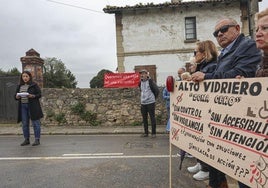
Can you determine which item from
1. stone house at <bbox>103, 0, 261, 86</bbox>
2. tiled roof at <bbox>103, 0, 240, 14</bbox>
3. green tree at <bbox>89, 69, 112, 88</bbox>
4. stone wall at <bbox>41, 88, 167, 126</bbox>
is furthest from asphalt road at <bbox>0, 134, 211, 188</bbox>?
tiled roof at <bbox>103, 0, 240, 14</bbox>

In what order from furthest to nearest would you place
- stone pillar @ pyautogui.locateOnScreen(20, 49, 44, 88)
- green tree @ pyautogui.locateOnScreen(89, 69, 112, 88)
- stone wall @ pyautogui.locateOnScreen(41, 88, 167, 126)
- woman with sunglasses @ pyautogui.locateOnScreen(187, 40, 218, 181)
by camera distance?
green tree @ pyautogui.locateOnScreen(89, 69, 112, 88) < stone pillar @ pyautogui.locateOnScreen(20, 49, 44, 88) < stone wall @ pyautogui.locateOnScreen(41, 88, 167, 126) < woman with sunglasses @ pyautogui.locateOnScreen(187, 40, 218, 181)

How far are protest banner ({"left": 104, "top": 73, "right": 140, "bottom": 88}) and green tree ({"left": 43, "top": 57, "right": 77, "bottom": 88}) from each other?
87.9ft

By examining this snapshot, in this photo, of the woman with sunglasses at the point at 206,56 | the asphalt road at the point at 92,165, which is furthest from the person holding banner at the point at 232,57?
the asphalt road at the point at 92,165

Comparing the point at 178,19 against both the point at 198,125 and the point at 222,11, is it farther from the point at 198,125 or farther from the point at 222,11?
the point at 198,125

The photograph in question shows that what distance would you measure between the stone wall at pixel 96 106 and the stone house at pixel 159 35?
6.36 meters

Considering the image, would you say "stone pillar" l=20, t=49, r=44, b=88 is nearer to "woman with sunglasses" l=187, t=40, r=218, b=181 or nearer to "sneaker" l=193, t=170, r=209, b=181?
"sneaker" l=193, t=170, r=209, b=181

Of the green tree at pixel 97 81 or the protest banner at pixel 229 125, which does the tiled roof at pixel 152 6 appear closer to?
the green tree at pixel 97 81

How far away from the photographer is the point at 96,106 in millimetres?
11430

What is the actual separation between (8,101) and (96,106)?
3959 millimetres

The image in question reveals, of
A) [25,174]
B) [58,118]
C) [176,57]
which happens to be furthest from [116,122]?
[176,57]

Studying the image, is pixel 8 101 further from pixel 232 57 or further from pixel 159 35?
pixel 232 57

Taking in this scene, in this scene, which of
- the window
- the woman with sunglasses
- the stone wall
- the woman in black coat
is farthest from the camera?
the window

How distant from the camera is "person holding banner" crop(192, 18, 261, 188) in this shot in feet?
9.51

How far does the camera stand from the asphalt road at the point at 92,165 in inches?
174
